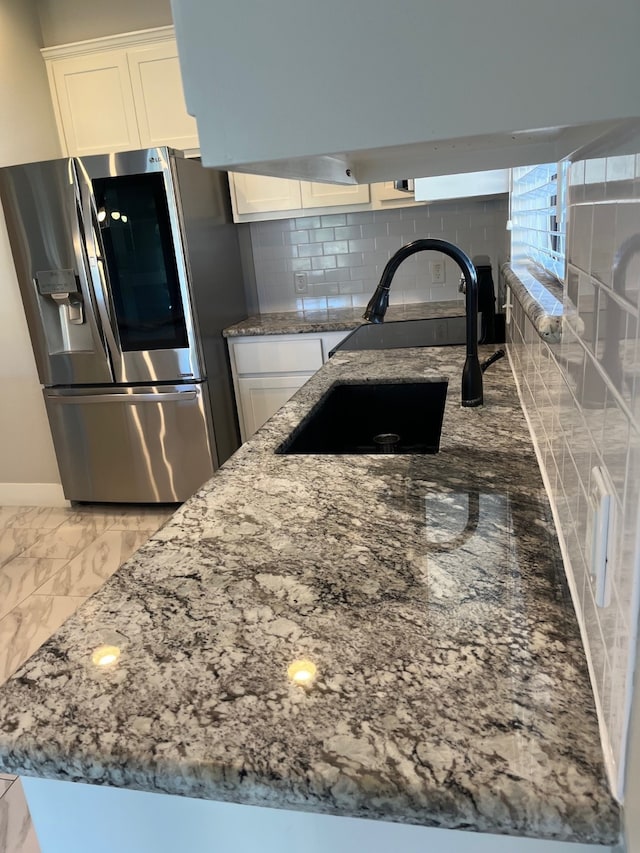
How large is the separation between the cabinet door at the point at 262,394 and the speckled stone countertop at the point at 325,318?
245 mm

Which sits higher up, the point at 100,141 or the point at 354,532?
the point at 100,141

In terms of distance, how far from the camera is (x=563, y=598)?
766 millimetres

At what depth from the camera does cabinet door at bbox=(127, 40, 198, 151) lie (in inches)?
124

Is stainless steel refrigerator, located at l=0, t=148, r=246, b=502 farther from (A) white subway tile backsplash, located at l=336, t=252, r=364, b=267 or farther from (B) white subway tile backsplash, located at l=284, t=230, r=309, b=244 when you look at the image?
(A) white subway tile backsplash, located at l=336, t=252, r=364, b=267

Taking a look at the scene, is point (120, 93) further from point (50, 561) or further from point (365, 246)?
point (50, 561)

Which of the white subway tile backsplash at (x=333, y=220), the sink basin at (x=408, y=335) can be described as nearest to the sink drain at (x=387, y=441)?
the sink basin at (x=408, y=335)

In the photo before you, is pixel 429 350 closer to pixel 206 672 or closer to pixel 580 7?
pixel 206 672

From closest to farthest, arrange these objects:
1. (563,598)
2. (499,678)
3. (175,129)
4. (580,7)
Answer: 1. (580,7)
2. (499,678)
3. (563,598)
4. (175,129)

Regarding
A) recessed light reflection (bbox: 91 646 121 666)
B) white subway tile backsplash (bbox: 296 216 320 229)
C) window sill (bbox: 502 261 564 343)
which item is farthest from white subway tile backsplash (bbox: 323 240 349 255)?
recessed light reflection (bbox: 91 646 121 666)

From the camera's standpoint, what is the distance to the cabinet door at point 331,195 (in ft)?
10.7

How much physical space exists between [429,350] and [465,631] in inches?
59.3

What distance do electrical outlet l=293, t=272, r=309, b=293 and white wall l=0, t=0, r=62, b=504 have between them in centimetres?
143

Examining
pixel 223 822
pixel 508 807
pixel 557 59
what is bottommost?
pixel 223 822

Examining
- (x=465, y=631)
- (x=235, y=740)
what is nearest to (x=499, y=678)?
(x=465, y=631)
